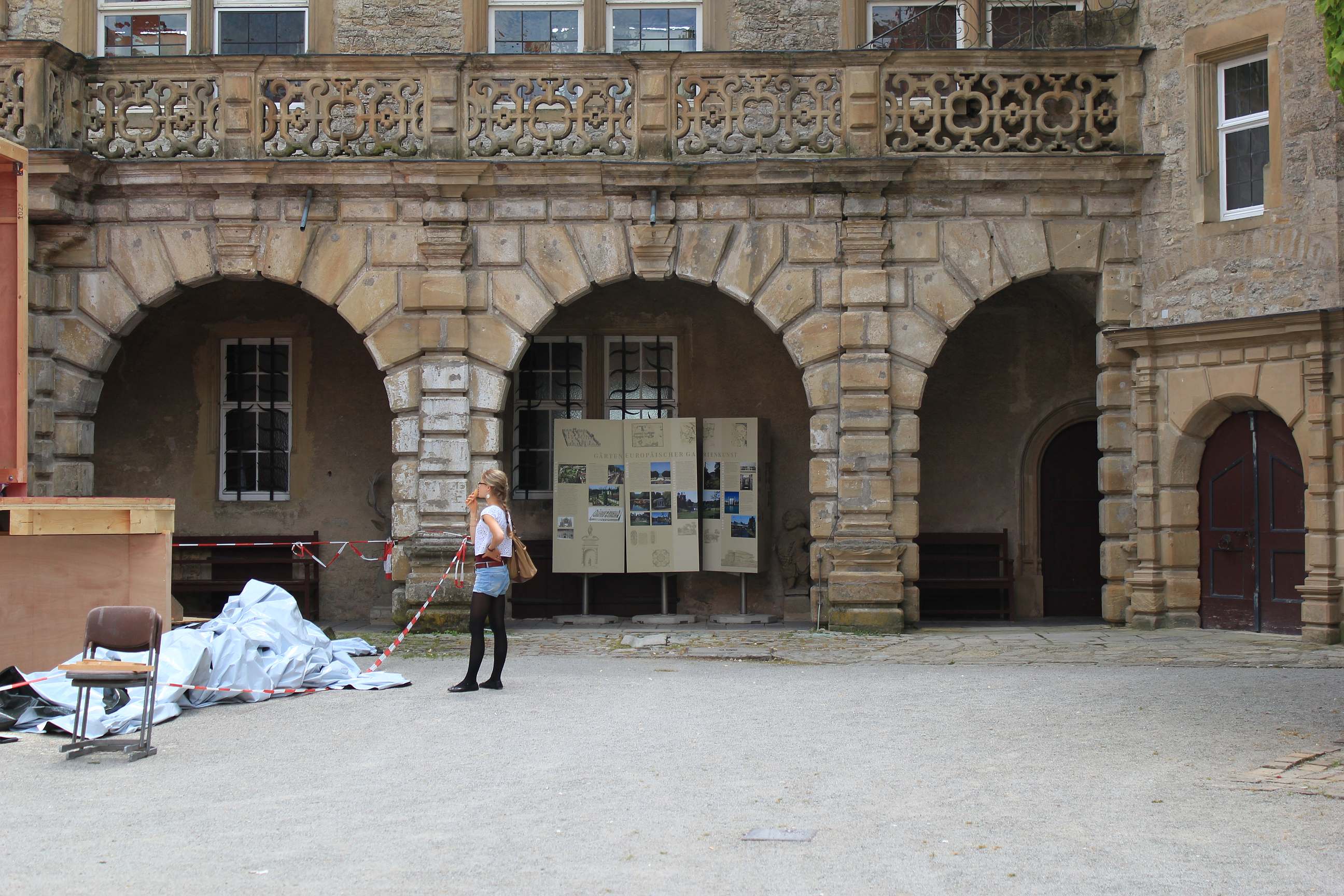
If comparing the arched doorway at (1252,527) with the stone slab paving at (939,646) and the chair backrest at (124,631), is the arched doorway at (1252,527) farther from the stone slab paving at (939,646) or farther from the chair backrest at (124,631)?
the chair backrest at (124,631)

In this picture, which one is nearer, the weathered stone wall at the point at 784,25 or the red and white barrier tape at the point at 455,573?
the red and white barrier tape at the point at 455,573

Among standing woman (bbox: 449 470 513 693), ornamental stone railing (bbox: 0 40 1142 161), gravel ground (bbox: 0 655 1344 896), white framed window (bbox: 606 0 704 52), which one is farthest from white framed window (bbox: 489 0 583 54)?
gravel ground (bbox: 0 655 1344 896)

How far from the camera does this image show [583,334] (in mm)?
17422

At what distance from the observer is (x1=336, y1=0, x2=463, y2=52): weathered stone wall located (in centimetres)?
1662

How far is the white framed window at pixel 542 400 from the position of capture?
17.5m

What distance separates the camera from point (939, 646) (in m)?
13.5

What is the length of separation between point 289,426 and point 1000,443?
864cm

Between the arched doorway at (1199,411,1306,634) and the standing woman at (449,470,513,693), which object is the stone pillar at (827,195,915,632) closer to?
the arched doorway at (1199,411,1306,634)

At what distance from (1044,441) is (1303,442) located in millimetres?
3953

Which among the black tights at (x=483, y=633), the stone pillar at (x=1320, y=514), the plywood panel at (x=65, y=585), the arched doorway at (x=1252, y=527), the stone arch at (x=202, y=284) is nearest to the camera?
the plywood panel at (x=65, y=585)

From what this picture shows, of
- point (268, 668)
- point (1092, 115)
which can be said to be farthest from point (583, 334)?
point (268, 668)

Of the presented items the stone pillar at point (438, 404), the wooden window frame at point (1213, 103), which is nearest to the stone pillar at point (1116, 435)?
the wooden window frame at point (1213, 103)

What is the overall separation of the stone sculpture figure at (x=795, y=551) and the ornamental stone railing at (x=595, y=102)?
448cm

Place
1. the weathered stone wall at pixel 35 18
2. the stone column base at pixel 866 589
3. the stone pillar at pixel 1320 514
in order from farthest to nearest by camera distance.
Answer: the weathered stone wall at pixel 35 18
the stone column base at pixel 866 589
the stone pillar at pixel 1320 514
